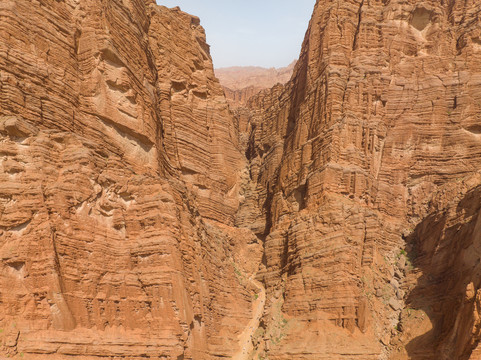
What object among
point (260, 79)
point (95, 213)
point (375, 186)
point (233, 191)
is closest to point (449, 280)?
point (375, 186)

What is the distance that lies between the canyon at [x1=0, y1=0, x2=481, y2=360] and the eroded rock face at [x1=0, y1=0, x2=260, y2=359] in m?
0.11

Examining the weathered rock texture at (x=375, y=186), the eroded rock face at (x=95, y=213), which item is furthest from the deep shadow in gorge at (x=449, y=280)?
the eroded rock face at (x=95, y=213)

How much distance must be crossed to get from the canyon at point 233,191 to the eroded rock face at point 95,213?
0.11 metres

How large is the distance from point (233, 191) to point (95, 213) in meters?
28.4

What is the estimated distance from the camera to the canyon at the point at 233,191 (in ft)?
94.4

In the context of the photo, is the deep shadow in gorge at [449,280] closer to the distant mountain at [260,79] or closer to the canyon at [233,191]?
the canyon at [233,191]

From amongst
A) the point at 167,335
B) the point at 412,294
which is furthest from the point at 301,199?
the point at 167,335

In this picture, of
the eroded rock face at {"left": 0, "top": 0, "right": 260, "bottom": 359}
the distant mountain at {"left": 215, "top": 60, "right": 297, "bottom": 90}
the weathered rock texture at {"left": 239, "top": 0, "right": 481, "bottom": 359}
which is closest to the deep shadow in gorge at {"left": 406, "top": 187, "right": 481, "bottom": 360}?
the weathered rock texture at {"left": 239, "top": 0, "right": 481, "bottom": 359}

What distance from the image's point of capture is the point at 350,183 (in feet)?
148

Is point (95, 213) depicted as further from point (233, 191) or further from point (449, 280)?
point (233, 191)

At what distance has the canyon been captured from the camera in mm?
28766

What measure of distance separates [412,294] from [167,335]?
19900 millimetres

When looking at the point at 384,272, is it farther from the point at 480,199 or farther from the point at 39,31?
the point at 39,31

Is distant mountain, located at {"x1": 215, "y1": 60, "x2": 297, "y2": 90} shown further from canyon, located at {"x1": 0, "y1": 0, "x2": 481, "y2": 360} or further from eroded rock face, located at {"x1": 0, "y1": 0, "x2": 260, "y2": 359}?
eroded rock face, located at {"x1": 0, "y1": 0, "x2": 260, "y2": 359}
